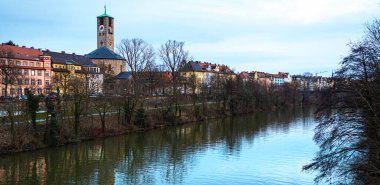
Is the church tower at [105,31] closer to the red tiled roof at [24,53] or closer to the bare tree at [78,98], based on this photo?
the red tiled roof at [24,53]

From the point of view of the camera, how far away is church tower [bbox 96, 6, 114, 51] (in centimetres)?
10844

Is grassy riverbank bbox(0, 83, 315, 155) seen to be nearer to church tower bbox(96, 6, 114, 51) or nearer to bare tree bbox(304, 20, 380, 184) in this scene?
bare tree bbox(304, 20, 380, 184)

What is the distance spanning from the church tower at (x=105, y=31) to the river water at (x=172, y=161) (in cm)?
7127

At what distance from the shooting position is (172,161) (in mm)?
27781

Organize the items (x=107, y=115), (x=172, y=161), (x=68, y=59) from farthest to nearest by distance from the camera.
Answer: (x=68, y=59), (x=107, y=115), (x=172, y=161)

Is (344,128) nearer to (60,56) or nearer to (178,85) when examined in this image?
(178,85)

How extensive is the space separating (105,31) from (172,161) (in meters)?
86.4

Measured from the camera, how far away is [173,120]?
50.4m

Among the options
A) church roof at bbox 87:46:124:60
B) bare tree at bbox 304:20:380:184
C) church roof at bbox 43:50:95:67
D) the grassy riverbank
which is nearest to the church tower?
church roof at bbox 87:46:124:60

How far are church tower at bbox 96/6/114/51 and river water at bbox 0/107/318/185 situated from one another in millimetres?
71271

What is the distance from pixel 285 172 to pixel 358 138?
8.10 m

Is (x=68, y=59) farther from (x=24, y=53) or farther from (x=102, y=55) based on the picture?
(x=102, y=55)

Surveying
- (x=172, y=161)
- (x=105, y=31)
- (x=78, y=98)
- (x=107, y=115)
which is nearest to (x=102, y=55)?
(x=105, y=31)

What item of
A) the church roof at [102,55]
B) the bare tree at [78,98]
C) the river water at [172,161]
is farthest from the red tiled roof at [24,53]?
the river water at [172,161]
